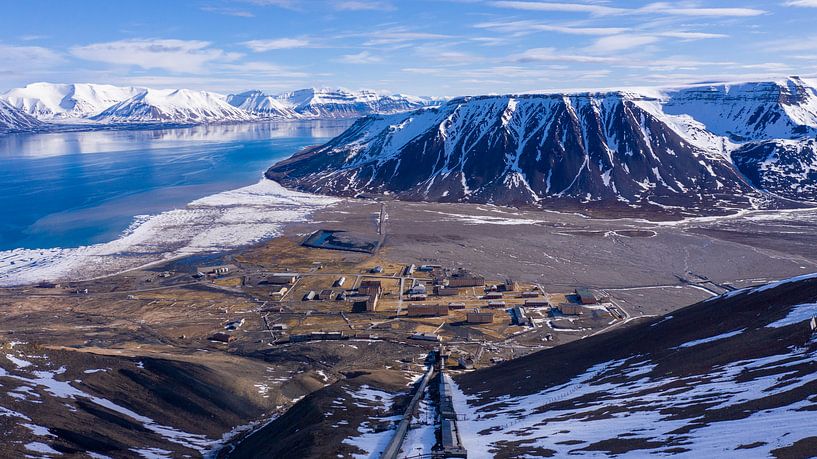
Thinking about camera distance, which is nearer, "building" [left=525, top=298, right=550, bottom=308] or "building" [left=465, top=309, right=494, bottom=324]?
"building" [left=465, top=309, right=494, bottom=324]

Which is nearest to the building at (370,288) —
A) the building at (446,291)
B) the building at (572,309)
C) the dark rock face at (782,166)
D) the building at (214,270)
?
the building at (446,291)

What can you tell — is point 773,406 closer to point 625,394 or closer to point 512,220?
point 625,394

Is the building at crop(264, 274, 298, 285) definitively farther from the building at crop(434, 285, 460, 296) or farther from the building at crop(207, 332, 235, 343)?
the building at crop(434, 285, 460, 296)

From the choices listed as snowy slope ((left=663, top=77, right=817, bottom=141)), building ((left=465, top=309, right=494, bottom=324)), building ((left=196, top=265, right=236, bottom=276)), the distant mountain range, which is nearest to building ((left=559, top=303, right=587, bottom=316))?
building ((left=465, top=309, right=494, bottom=324))

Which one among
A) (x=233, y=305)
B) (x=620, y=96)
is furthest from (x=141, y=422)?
(x=620, y=96)

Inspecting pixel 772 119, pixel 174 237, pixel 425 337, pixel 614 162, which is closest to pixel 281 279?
pixel 425 337

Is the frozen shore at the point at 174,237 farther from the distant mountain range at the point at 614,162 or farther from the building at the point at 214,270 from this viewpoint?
the distant mountain range at the point at 614,162
